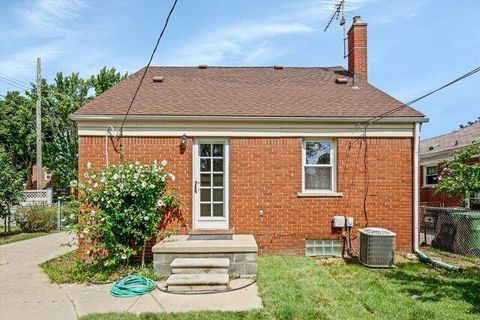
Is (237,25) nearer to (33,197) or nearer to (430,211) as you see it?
(430,211)

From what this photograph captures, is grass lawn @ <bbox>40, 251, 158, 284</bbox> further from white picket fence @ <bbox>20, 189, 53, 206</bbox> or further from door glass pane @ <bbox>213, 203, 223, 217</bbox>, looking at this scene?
white picket fence @ <bbox>20, 189, 53, 206</bbox>

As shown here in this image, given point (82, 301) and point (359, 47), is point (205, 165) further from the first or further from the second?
point (359, 47)

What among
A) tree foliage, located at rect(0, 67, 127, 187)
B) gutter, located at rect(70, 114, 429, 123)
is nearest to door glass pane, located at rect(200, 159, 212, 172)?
gutter, located at rect(70, 114, 429, 123)

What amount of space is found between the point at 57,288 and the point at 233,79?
7.50 m

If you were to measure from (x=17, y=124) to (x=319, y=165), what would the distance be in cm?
3230

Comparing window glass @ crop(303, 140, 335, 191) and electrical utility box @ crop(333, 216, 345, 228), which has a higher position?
window glass @ crop(303, 140, 335, 191)

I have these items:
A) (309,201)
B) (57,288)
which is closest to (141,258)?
(57,288)

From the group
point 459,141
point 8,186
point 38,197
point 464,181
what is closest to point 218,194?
point 464,181

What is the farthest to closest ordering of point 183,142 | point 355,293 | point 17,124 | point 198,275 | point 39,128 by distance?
1. point 17,124
2. point 39,128
3. point 183,142
4. point 198,275
5. point 355,293

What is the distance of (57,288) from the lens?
6.14m

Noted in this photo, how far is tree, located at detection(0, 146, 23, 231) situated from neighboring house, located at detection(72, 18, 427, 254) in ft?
21.2

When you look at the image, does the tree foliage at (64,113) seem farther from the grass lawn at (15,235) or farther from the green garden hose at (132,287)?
the green garden hose at (132,287)

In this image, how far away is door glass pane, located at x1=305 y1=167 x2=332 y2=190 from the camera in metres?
8.67

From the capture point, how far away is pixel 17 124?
3191 centimetres
